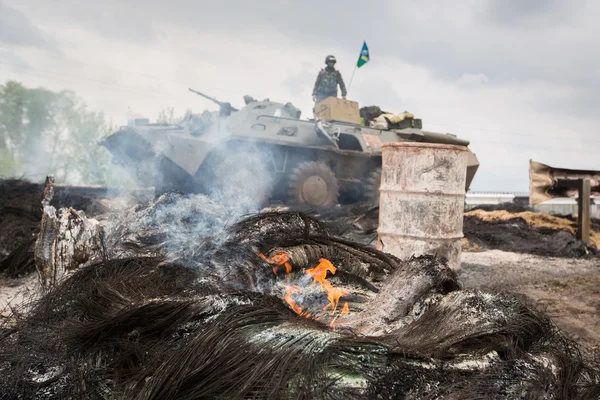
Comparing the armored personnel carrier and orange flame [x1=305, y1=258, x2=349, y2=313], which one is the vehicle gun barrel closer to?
the armored personnel carrier

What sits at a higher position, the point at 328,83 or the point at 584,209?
the point at 328,83

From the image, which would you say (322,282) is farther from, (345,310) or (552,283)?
(552,283)

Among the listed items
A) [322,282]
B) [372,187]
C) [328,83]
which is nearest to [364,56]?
[328,83]

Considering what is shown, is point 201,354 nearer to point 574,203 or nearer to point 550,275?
point 550,275

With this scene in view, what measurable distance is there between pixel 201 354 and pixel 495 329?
1363 mm

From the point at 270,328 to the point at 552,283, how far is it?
560cm

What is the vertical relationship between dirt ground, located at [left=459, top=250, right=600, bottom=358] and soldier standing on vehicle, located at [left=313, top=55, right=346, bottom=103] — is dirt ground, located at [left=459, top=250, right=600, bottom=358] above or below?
below

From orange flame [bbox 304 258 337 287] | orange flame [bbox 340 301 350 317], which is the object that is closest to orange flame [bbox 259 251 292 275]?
orange flame [bbox 304 258 337 287]

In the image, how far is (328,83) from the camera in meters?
16.2

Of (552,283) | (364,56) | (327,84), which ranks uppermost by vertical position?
(364,56)

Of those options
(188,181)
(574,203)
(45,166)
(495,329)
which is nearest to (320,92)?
(188,181)

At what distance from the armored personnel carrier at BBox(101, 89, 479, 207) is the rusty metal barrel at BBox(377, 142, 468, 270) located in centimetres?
589

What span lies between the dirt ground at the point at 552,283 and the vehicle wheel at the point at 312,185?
455 centimetres

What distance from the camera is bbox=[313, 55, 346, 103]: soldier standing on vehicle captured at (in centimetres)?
1616
